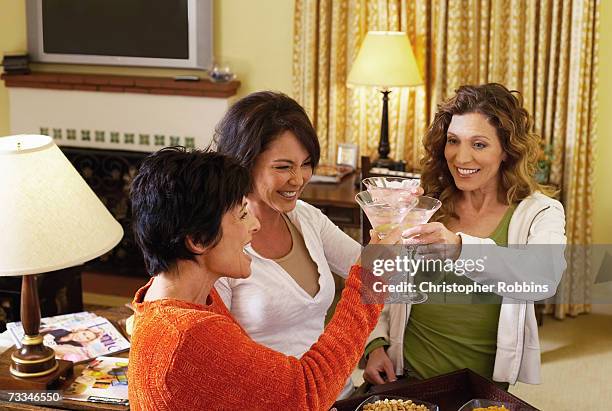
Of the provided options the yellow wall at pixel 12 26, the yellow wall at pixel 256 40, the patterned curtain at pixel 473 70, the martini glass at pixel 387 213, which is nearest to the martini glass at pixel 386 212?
the martini glass at pixel 387 213

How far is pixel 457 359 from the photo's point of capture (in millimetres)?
2152

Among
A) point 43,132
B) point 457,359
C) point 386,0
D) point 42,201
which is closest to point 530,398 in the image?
point 457,359

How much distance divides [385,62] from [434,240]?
7.48ft

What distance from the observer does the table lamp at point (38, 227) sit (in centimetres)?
194

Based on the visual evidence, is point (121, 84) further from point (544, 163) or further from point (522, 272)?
point (522, 272)

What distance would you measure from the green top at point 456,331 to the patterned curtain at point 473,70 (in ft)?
7.25

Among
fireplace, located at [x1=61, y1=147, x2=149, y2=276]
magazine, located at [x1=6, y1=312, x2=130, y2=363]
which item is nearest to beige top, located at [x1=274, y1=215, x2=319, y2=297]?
magazine, located at [x1=6, y1=312, x2=130, y2=363]

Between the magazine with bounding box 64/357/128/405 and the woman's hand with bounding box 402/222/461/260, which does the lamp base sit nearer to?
the magazine with bounding box 64/357/128/405

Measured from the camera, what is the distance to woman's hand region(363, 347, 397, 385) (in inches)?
85.0

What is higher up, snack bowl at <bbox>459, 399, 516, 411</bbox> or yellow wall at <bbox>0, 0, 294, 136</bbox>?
yellow wall at <bbox>0, 0, 294, 136</bbox>

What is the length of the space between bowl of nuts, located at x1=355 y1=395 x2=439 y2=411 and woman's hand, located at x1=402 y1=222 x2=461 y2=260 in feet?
1.14

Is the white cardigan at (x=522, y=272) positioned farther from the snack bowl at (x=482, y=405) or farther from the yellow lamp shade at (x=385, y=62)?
the yellow lamp shade at (x=385, y=62)

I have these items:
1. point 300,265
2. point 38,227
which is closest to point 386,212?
Result: point 300,265

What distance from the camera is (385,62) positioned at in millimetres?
4102
